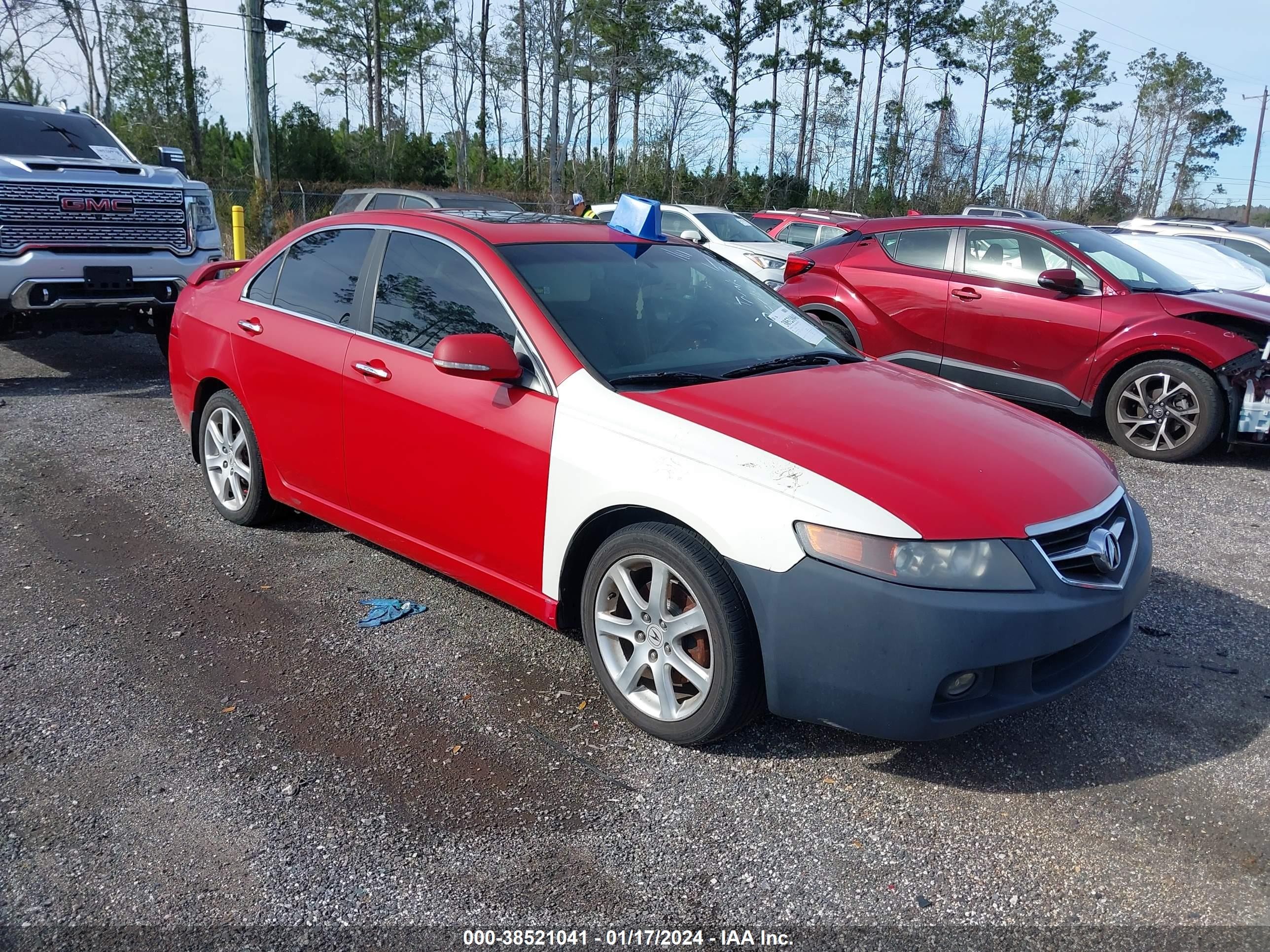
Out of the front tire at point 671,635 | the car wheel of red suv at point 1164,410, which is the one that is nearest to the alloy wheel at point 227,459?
the front tire at point 671,635

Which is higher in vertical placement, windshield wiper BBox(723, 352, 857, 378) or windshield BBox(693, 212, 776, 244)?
windshield BBox(693, 212, 776, 244)

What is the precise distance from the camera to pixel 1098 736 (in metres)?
3.43

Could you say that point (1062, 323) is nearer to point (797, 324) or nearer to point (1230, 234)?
point (797, 324)

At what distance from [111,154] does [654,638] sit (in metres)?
8.88

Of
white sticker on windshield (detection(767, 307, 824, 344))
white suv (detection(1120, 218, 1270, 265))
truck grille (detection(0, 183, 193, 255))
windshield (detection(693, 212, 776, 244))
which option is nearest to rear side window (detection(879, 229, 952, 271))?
white sticker on windshield (detection(767, 307, 824, 344))

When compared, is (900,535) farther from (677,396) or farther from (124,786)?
(124,786)

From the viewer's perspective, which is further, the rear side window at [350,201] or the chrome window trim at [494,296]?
the rear side window at [350,201]

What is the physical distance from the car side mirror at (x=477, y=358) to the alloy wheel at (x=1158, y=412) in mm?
5620

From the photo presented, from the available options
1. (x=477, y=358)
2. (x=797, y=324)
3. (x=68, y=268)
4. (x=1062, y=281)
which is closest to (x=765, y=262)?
(x=1062, y=281)

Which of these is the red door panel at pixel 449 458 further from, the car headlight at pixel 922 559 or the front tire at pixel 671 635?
the car headlight at pixel 922 559

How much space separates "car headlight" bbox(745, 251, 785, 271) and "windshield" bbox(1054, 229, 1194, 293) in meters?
6.03

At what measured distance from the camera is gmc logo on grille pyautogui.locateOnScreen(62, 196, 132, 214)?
8.20m

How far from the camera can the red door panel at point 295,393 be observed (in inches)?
169

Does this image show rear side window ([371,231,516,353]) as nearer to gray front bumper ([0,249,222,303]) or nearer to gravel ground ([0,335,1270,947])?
gravel ground ([0,335,1270,947])
